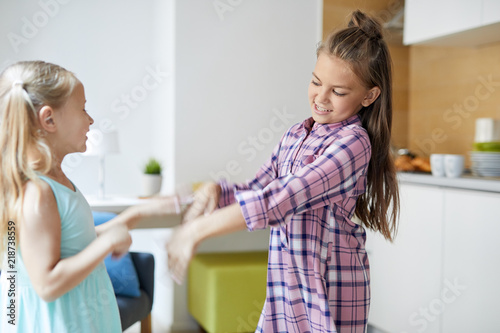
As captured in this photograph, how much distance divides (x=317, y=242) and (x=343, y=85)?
366mm

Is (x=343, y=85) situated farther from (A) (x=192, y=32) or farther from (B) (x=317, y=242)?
(A) (x=192, y=32)

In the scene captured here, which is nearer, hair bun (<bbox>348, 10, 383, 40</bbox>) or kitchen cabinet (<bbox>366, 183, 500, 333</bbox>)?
hair bun (<bbox>348, 10, 383, 40</bbox>)

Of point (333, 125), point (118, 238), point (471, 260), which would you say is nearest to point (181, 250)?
point (118, 238)

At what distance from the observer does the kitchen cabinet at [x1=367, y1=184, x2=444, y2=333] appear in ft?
8.86

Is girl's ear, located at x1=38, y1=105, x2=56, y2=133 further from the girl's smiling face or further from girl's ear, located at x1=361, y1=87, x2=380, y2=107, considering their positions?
girl's ear, located at x1=361, y1=87, x2=380, y2=107

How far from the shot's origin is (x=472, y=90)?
3197 mm

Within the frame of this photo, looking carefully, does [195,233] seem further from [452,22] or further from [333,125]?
[452,22]

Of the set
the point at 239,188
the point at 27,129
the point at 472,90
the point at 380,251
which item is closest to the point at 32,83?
the point at 27,129

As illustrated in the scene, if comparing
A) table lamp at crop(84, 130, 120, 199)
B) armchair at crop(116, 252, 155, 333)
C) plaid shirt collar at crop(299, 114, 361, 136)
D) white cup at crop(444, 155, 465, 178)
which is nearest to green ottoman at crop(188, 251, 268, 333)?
armchair at crop(116, 252, 155, 333)

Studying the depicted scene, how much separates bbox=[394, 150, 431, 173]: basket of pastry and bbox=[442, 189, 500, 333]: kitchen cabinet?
0.41m

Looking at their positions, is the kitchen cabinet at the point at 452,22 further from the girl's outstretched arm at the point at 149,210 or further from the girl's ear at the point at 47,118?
the girl's ear at the point at 47,118

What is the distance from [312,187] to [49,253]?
0.53 m

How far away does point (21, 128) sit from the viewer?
1.14m

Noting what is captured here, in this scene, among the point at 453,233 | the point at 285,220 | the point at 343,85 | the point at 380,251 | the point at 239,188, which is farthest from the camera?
the point at 380,251
